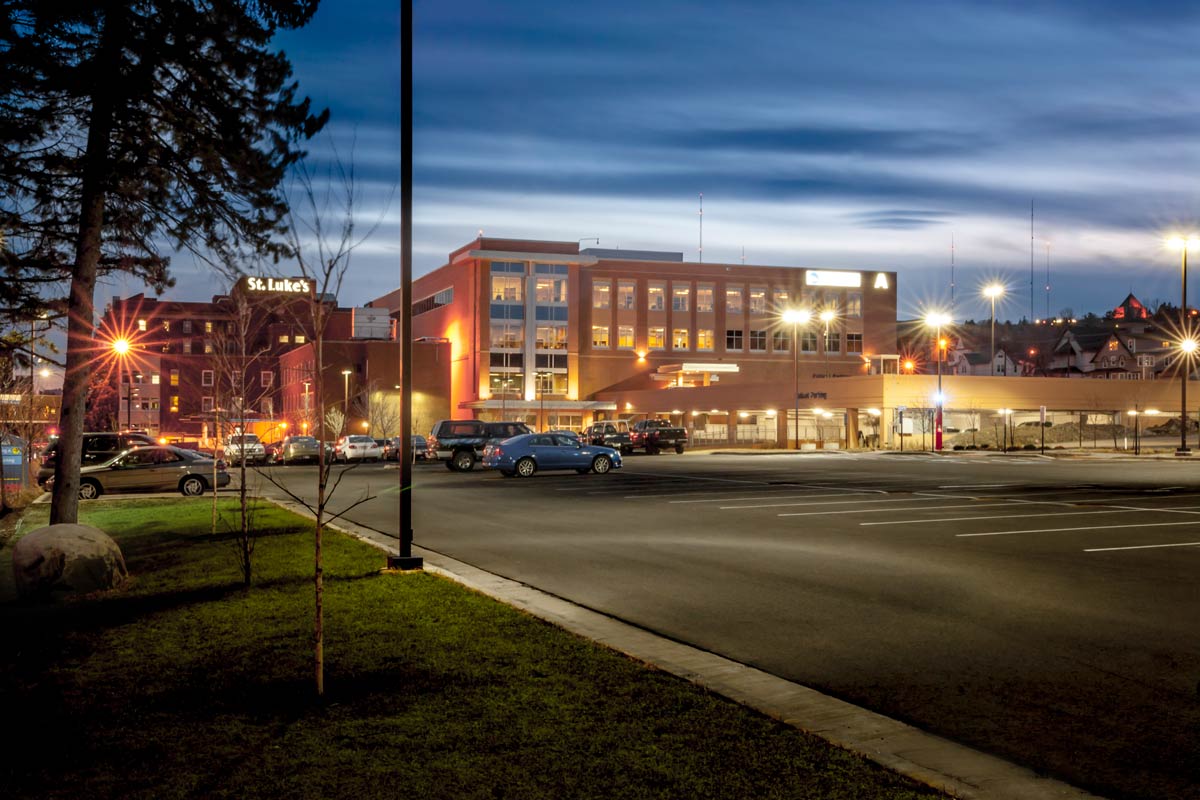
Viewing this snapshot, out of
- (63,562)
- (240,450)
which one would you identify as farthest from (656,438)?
(63,562)

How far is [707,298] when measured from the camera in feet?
339

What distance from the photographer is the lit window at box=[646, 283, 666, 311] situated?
A: 101438mm

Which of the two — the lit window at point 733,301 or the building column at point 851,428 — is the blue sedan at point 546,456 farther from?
the lit window at point 733,301

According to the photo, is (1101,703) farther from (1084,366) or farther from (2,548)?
(1084,366)

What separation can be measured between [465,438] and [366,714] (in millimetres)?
36815

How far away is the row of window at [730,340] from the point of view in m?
100

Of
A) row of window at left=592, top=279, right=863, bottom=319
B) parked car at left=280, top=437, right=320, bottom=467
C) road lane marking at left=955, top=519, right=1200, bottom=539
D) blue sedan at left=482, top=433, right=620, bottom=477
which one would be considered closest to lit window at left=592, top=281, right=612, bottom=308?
row of window at left=592, top=279, right=863, bottom=319

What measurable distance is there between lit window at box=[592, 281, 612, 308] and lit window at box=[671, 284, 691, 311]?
6.90 meters

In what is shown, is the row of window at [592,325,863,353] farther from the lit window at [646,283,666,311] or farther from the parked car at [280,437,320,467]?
the parked car at [280,437,320,467]

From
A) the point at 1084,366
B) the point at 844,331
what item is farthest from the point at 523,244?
the point at 1084,366

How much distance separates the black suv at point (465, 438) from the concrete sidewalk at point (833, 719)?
103 ft

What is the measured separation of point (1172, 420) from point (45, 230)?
86.7 meters

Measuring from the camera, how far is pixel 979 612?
33.6ft

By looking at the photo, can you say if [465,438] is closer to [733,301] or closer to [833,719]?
[833,719]
